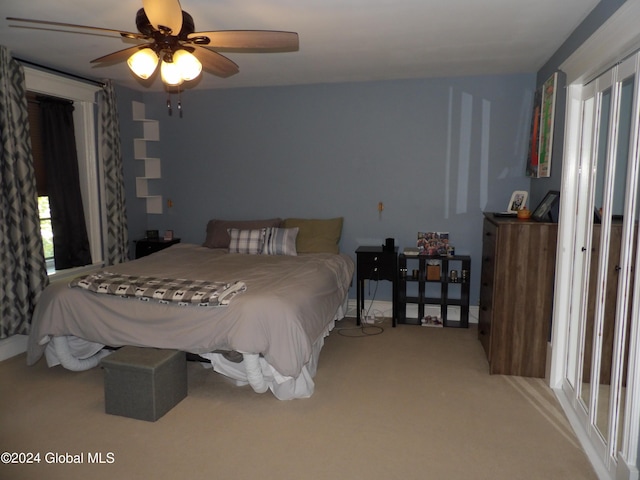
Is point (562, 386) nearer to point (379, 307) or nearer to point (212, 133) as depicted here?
point (379, 307)

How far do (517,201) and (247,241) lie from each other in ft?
8.30

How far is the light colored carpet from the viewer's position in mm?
2328

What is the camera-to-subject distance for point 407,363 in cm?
365

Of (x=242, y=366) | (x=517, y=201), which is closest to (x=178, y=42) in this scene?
(x=242, y=366)

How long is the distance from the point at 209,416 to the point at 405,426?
1.16 metres

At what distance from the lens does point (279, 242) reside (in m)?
4.58

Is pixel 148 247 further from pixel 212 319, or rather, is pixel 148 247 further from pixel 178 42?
pixel 178 42

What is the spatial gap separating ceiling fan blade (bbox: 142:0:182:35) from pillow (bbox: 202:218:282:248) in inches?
112

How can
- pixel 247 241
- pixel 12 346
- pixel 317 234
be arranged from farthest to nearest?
pixel 317 234 → pixel 247 241 → pixel 12 346

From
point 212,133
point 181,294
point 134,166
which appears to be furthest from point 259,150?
point 181,294

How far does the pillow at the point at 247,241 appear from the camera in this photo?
15.1 ft

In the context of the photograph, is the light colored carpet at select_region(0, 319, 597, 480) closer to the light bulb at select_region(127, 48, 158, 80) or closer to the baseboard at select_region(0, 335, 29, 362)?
the baseboard at select_region(0, 335, 29, 362)

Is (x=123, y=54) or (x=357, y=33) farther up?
(x=357, y=33)

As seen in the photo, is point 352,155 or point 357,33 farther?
point 352,155
